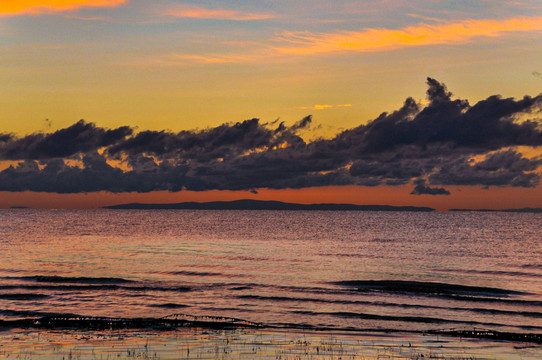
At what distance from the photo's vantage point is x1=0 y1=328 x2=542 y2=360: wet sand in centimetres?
2825

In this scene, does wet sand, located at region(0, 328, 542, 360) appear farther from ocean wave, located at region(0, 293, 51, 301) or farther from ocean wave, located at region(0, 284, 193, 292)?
ocean wave, located at region(0, 284, 193, 292)

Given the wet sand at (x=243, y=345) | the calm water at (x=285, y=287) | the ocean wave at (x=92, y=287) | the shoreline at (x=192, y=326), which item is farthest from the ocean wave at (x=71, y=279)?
the wet sand at (x=243, y=345)

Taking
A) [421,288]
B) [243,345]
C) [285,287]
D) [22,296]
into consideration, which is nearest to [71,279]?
[22,296]

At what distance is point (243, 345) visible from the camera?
30.5 meters

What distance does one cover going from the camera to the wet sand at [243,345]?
2825 cm

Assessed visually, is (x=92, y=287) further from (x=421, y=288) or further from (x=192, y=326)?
(x=421, y=288)

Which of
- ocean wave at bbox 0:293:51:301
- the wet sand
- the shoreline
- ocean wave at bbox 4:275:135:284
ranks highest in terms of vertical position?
the wet sand

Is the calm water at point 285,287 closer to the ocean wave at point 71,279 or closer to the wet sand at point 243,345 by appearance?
the ocean wave at point 71,279

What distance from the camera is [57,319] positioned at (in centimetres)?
3844

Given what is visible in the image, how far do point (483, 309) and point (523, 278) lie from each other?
74.8 feet

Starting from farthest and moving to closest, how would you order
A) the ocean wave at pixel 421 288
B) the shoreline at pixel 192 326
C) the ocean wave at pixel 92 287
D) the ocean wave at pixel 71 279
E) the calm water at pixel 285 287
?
the ocean wave at pixel 71 279, the ocean wave at pixel 421 288, the ocean wave at pixel 92 287, the calm water at pixel 285 287, the shoreline at pixel 192 326

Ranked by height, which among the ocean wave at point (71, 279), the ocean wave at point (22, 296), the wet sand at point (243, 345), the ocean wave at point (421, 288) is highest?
the wet sand at point (243, 345)

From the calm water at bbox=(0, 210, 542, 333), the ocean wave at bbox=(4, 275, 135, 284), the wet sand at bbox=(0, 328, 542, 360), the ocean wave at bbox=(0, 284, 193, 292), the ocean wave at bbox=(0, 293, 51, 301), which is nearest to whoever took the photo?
the wet sand at bbox=(0, 328, 542, 360)

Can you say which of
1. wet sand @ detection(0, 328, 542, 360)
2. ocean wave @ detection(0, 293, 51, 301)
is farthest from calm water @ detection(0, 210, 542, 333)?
wet sand @ detection(0, 328, 542, 360)
